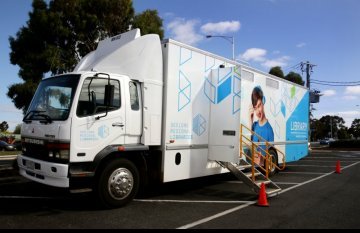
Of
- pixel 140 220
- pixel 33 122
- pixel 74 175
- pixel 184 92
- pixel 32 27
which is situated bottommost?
pixel 140 220

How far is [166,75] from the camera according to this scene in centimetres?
784

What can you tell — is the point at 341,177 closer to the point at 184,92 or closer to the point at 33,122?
the point at 184,92

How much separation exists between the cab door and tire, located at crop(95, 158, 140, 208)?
0.42 metres

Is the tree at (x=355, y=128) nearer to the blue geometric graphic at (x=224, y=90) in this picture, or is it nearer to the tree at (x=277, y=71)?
the tree at (x=277, y=71)

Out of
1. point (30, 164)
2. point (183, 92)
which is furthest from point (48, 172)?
point (183, 92)

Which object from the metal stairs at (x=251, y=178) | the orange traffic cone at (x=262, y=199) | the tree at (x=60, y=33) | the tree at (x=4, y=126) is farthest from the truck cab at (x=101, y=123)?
the tree at (x=4, y=126)

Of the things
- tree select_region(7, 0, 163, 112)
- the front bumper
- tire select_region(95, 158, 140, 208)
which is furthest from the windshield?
tree select_region(7, 0, 163, 112)

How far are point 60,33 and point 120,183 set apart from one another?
15495mm

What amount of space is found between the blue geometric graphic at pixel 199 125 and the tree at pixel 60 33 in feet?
42.7

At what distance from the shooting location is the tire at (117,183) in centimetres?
662

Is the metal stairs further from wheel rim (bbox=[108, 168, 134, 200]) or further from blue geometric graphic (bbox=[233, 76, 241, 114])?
wheel rim (bbox=[108, 168, 134, 200])

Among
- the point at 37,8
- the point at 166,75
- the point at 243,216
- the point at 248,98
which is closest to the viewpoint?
the point at 243,216

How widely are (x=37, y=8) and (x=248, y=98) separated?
1590 centimetres
